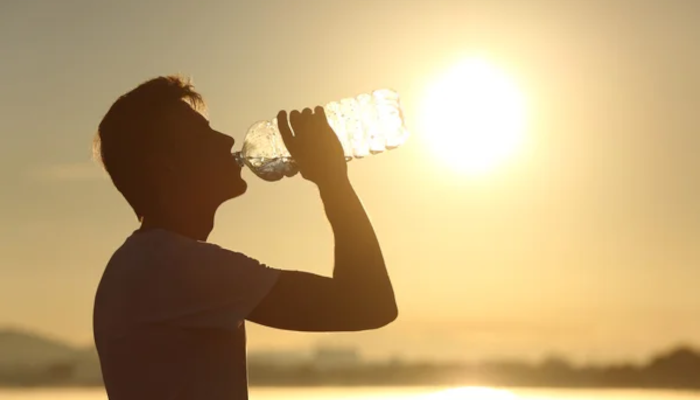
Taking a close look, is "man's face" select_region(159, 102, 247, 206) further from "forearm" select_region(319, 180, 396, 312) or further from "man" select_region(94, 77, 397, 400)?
"forearm" select_region(319, 180, 396, 312)

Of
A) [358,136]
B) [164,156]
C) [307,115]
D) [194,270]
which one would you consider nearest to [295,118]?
[307,115]

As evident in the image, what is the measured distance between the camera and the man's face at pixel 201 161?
319 cm

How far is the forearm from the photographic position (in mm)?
3086

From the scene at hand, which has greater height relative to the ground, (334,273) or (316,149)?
(316,149)

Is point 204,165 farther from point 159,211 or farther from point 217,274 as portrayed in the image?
point 217,274

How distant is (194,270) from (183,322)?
4.4 inches

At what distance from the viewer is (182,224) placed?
3143mm

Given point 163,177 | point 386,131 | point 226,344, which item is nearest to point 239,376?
point 226,344

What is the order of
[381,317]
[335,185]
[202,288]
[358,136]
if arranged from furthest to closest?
[358,136], [335,185], [381,317], [202,288]

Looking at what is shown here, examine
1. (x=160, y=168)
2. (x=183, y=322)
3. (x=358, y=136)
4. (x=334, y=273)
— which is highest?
(x=358, y=136)

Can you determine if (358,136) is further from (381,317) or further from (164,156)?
(381,317)

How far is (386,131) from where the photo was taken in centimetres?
497

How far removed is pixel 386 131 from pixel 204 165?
182 centimetres

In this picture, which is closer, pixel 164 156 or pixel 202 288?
pixel 202 288
